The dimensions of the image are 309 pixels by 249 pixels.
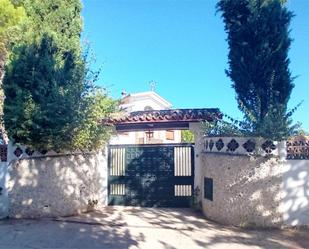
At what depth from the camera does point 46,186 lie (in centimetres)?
953

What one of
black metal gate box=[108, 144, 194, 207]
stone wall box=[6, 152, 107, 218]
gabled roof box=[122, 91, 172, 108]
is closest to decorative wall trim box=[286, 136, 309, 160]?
black metal gate box=[108, 144, 194, 207]

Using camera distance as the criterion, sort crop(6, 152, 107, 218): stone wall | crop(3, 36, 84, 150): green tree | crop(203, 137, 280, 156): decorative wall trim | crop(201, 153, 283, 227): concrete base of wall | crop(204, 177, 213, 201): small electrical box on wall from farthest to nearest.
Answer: crop(204, 177, 213, 201): small electrical box on wall → crop(6, 152, 107, 218): stone wall → crop(3, 36, 84, 150): green tree → crop(203, 137, 280, 156): decorative wall trim → crop(201, 153, 283, 227): concrete base of wall

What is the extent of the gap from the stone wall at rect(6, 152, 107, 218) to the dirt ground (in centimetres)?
47

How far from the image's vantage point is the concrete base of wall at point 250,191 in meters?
8.32

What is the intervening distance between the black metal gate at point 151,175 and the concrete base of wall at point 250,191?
103 inches

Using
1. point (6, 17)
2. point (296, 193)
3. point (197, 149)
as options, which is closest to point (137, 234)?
point (296, 193)

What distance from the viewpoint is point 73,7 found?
11.5 metres

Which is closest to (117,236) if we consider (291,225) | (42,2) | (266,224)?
(266,224)

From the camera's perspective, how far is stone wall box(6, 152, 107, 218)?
9.38 metres

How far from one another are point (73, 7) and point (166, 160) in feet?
20.2

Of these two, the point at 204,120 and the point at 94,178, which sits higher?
the point at 204,120

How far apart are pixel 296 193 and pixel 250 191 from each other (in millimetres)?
1119

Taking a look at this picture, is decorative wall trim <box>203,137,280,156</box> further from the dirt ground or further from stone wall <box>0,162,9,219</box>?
stone wall <box>0,162,9,219</box>

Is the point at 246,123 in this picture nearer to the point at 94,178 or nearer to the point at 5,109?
the point at 94,178
